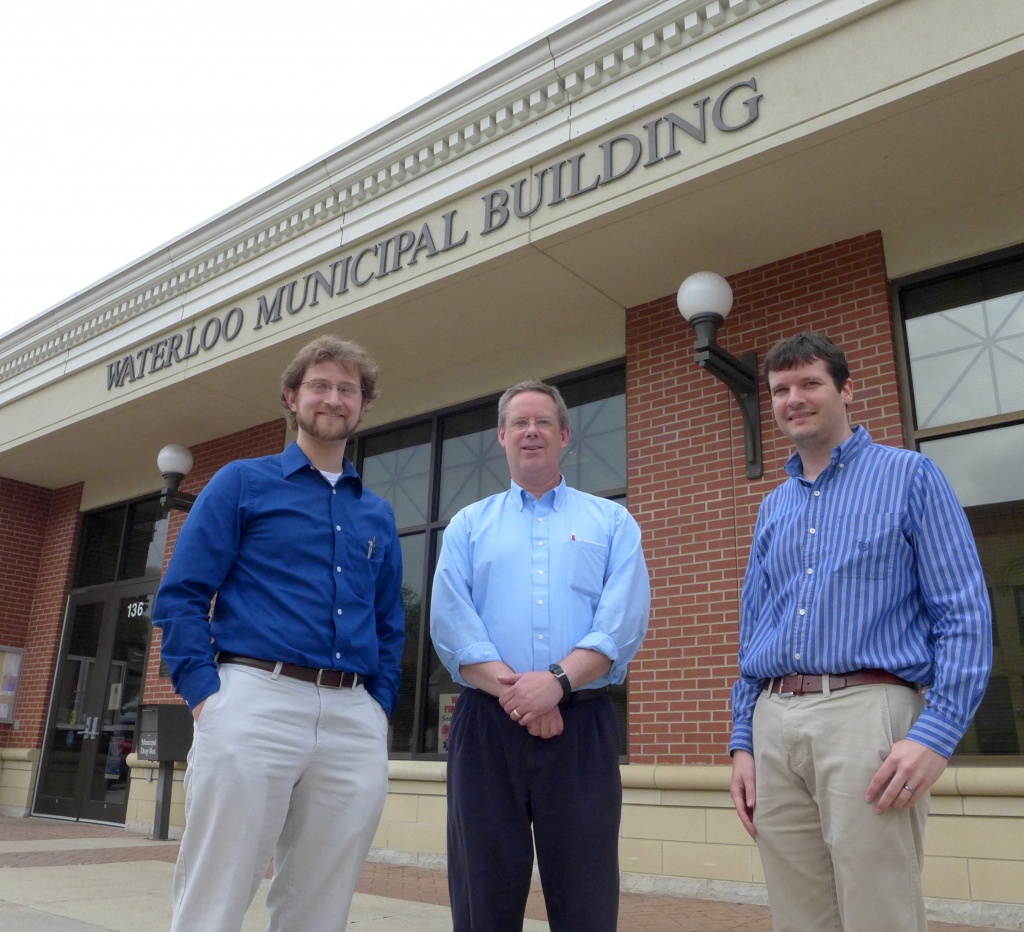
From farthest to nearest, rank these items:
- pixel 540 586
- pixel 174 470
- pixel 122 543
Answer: pixel 122 543, pixel 174 470, pixel 540 586

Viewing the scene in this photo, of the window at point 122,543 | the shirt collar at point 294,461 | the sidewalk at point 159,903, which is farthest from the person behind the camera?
the window at point 122,543

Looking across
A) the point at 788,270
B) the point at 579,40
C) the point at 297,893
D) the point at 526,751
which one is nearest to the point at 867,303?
the point at 788,270

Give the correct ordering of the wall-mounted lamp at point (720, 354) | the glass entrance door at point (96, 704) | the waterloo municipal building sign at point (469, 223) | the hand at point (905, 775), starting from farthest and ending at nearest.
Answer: the glass entrance door at point (96, 704) < the wall-mounted lamp at point (720, 354) < the waterloo municipal building sign at point (469, 223) < the hand at point (905, 775)

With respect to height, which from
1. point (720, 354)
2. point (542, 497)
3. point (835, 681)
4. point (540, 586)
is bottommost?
point (835, 681)

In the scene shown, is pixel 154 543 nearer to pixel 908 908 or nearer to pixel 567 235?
pixel 567 235

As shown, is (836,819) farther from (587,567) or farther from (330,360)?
(330,360)

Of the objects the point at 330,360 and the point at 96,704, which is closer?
the point at 330,360

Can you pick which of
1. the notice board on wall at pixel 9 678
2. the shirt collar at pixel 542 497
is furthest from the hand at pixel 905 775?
the notice board on wall at pixel 9 678

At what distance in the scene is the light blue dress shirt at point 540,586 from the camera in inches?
111

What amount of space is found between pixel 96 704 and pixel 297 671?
941 centimetres

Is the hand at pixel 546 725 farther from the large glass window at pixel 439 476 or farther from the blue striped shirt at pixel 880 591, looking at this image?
the large glass window at pixel 439 476

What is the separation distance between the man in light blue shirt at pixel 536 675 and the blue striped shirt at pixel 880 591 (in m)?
0.42

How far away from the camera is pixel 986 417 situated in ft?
18.7

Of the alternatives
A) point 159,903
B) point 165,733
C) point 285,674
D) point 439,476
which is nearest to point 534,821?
point 285,674
